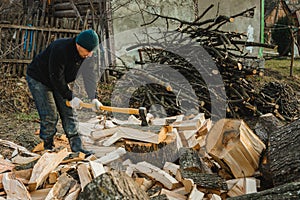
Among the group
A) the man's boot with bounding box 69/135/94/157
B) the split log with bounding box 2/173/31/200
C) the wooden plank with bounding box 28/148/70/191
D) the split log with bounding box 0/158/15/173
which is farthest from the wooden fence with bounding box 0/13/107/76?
the split log with bounding box 2/173/31/200

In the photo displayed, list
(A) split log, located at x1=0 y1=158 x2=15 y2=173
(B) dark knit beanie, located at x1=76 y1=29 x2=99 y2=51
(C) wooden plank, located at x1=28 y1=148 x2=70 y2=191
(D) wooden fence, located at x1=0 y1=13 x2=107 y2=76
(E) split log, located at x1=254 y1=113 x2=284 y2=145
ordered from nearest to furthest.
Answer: (C) wooden plank, located at x1=28 y1=148 x2=70 y2=191 < (A) split log, located at x1=0 y1=158 x2=15 y2=173 < (B) dark knit beanie, located at x1=76 y1=29 x2=99 y2=51 < (E) split log, located at x1=254 y1=113 x2=284 y2=145 < (D) wooden fence, located at x1=0 y1=13 x2=107 y2=76

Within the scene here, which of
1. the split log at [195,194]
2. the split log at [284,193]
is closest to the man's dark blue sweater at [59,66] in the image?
the split log at [195,194]

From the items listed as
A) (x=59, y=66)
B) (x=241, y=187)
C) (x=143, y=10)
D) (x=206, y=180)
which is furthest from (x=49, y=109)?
(x=143, y=10)

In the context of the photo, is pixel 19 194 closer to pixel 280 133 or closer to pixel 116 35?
pixel 280 133

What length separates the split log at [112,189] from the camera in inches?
99.2

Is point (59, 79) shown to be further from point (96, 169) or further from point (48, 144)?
point (96, 169)

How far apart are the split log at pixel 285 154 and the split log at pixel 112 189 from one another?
47.5 inches

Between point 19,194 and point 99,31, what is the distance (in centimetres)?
642

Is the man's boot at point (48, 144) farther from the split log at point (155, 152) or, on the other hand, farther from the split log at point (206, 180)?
the split log at point (206, 180)

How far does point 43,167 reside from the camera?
3.31 metres

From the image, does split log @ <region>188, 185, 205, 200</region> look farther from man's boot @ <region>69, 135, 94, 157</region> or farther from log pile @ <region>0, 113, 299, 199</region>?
man's boot @ <region>69, 135, 94, 157</region>

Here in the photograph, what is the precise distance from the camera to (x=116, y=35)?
9.30 metres

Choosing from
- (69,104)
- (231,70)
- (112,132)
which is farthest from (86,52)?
(231,70)

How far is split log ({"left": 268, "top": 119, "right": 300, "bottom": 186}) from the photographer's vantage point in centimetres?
304
